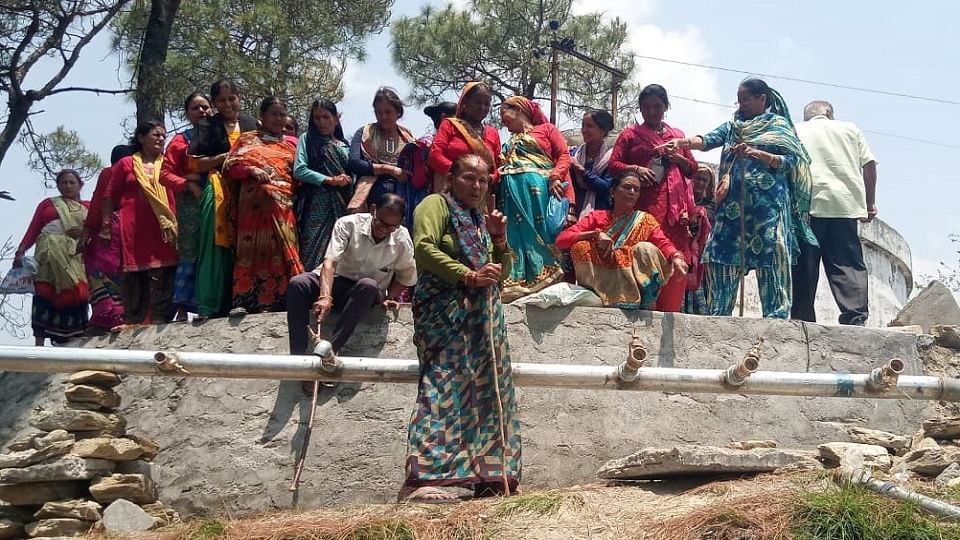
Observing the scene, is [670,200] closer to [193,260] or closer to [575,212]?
[575,212]

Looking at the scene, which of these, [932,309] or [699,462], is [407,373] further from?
[932,309]

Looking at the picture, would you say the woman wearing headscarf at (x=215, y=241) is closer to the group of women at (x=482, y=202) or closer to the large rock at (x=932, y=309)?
the group of women at (x=482, y=202)

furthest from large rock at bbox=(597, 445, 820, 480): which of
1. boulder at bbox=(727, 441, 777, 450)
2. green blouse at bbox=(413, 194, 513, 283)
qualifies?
green blouse at bbox=(413, 194, 513, 283)

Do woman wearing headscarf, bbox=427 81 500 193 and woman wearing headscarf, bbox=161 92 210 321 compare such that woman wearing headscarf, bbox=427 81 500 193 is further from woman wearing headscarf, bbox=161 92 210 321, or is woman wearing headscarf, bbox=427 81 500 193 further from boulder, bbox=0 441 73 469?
boulder, bbox=0 441 73 469

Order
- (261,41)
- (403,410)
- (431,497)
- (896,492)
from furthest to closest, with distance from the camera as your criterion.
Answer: (261,41)
(403,410)
(431,497)
(896,492)

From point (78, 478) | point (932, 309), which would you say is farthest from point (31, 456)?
point (932, 309)

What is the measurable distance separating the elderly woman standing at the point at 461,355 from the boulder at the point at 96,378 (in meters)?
1.83

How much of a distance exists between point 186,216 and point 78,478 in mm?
2358

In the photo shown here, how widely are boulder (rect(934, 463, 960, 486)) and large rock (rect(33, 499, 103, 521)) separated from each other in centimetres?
433

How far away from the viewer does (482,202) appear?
7.50m

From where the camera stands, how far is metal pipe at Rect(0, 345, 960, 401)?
630cm

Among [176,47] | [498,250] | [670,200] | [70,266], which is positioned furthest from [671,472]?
[176,47]

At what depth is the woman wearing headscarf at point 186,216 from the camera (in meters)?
8.00

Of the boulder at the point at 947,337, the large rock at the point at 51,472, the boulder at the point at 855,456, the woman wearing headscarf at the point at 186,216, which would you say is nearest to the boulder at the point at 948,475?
the boulder at the point at 855,456
